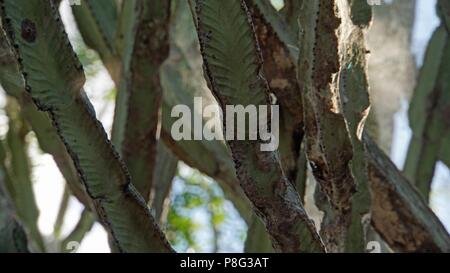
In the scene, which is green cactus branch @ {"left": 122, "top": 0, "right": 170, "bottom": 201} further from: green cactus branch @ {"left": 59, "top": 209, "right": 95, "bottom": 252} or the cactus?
green cactus branch @ {"left": 59, "top": 209, "right": 95, "bottom": 252}

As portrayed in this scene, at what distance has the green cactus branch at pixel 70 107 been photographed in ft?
4.44

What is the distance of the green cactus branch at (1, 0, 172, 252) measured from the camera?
135 cm

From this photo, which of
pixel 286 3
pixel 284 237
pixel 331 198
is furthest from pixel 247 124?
pixel 286 3

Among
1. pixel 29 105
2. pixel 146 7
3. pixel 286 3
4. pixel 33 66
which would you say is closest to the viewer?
pixel 33 66

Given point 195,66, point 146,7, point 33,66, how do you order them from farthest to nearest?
1. point 195,66
2. point 146,7
3. point 33,66

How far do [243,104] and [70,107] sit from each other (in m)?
0.24

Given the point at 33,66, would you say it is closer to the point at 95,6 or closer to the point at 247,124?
the point at 247,124

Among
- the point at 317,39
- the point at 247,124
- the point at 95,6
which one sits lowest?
the point at 247,124

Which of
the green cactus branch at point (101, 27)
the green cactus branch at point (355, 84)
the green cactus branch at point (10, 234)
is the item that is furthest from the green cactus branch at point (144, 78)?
the green cactus branch at point (355, 84)

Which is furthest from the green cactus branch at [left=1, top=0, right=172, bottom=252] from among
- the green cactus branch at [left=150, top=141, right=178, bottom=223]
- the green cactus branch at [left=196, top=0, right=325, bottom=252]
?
the green cactus branch at [left=150, top=141, right=178, bottom=223]

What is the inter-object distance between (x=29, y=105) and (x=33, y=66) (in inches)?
36.2

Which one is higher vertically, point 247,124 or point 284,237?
point 247,124

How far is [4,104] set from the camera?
12.0 ft
